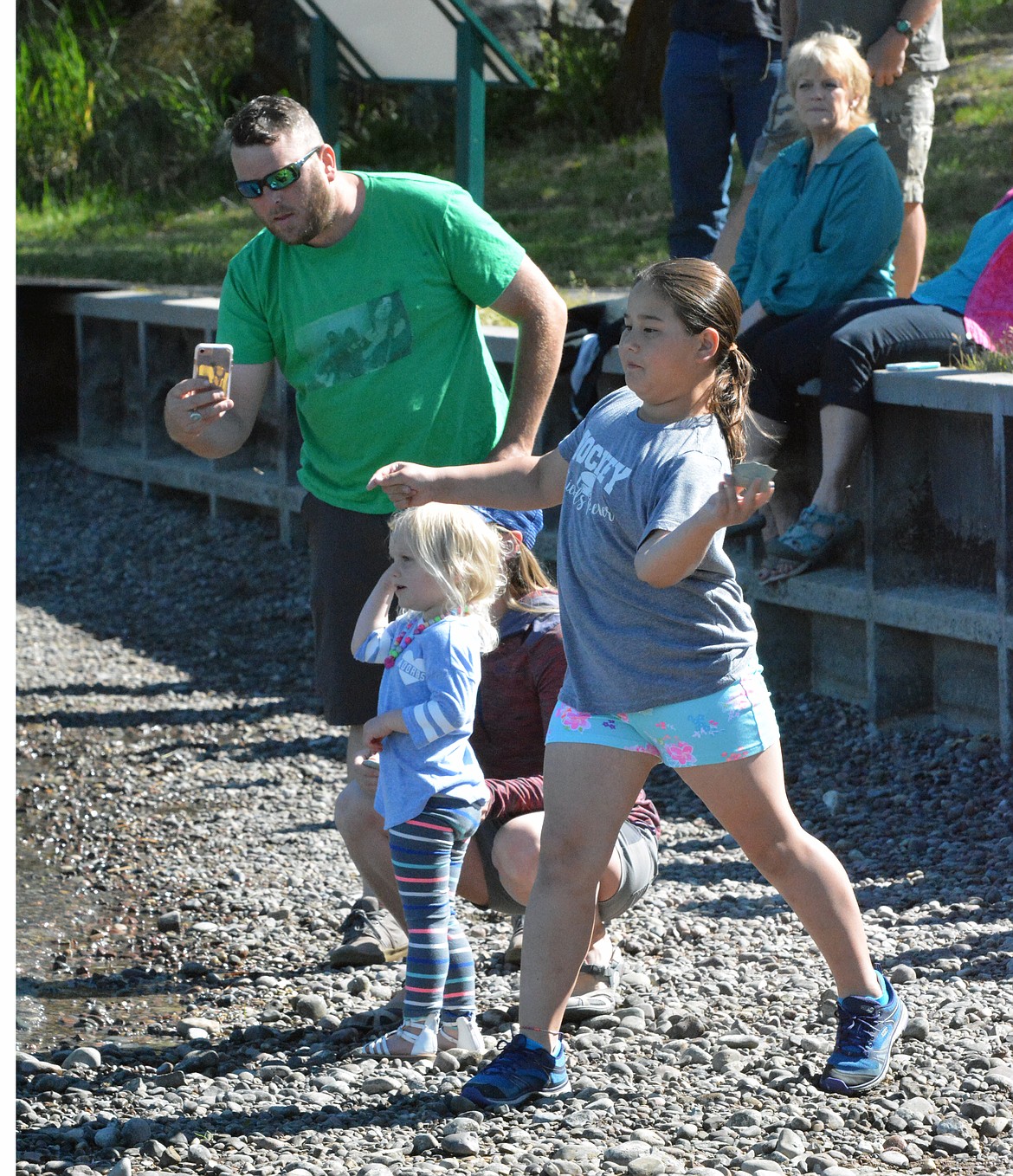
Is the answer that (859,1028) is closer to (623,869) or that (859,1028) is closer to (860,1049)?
(860,1049)

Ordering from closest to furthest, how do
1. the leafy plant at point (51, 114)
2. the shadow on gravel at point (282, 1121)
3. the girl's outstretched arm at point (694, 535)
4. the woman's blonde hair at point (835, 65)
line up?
the girl's outstretched arm at point (694, 535) → the shadow on gravel at point (282, 1121) → the woman's blonde hair at point (835, 65) → the leafy plant at point (51, 114)

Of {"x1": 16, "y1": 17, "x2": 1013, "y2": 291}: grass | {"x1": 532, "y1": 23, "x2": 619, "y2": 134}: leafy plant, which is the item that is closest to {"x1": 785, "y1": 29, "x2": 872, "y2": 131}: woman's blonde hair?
{"x1": 16, "y1": 17, "x2": 1013, "y2": 291}: grass

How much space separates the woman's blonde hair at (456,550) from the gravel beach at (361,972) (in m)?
1.01

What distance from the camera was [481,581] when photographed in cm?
374

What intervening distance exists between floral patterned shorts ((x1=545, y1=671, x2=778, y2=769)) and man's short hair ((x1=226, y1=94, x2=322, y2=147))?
1.62 meters

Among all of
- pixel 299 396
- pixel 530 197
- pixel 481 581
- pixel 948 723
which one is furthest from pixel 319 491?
pixel 530 197

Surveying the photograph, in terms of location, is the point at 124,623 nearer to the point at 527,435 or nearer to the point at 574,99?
the point at 527,435

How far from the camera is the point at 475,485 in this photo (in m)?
3.73

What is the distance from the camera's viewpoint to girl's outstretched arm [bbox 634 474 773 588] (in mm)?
2945

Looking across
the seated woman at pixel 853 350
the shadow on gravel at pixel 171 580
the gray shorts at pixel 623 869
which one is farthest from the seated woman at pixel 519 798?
the shadow on gravel at pixel 171 580

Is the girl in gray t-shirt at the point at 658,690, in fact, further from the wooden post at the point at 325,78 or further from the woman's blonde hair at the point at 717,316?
the wooden post at the point at 325,78

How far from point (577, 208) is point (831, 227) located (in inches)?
255

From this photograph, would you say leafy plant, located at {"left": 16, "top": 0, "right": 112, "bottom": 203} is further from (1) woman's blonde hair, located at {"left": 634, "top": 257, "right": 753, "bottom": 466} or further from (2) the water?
(1) woman's blonde hair, located at {"left": 634, "top": 257, "right": 753, "bottom": 466}

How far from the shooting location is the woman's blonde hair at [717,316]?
327cm
